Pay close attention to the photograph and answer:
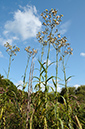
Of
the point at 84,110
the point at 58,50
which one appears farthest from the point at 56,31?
the point at 84,110

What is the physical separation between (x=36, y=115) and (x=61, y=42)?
198cm

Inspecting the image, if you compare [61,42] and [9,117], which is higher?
[61,42]

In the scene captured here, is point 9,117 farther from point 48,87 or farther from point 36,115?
point 48,87

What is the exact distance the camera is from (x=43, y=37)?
155 inches

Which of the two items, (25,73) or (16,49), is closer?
(25,73)

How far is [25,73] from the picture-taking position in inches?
107

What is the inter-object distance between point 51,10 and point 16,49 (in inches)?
87.8

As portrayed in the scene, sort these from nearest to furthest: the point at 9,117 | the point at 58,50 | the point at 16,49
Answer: the point at 9,117
the point at 58,50
the point at 16,49

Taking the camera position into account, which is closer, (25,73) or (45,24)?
(25,73)

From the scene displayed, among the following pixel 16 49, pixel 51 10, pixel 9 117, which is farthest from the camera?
pixel 16 49

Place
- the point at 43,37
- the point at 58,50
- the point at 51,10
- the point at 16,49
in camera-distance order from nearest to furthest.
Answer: the point at 58,50 → the point at 51,10 → the point at 43,37 → the point at 16,49

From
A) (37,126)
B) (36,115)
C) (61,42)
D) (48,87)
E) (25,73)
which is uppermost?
(61,42)

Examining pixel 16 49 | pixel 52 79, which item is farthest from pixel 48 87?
pixel 16 49

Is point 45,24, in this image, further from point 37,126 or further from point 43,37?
point 37,126
